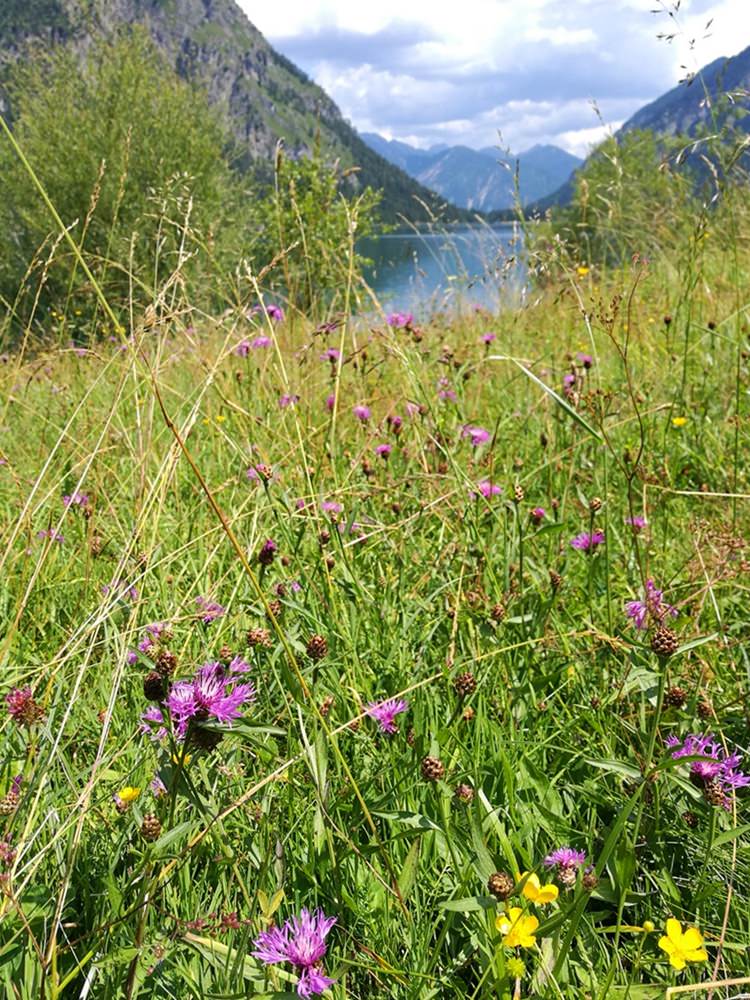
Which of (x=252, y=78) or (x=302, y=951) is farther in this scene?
(x=252, y=78)

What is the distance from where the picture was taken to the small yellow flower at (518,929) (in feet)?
2.42

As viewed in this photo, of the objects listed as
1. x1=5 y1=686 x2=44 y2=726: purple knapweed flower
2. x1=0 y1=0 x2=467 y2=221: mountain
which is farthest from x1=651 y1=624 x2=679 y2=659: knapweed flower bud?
x1=0 y1=0 x2=467 y2=221: mountain

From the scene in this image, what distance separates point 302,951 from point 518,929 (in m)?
0.22

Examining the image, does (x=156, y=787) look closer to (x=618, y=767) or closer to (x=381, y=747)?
(x=381, y=747)

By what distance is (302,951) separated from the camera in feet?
2.43

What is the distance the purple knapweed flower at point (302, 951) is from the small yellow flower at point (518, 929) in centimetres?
18

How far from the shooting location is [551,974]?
77 cm

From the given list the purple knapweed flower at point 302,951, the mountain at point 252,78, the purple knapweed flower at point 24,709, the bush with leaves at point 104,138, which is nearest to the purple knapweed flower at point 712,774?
the purple knapweed flower at point 302,951

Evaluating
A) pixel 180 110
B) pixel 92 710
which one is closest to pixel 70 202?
pixel 180 110

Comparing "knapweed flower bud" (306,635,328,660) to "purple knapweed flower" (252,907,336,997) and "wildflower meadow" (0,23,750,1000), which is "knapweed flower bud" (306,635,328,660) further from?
"purple knapweed flower" (252,907,336,997)

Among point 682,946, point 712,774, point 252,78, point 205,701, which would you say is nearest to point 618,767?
point 712,774

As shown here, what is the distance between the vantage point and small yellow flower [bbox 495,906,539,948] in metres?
0.74

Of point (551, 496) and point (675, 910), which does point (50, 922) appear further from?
point (551, 496)

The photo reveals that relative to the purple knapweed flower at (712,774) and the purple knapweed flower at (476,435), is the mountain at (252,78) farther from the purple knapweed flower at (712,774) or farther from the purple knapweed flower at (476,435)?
the purple knapweed flower at (712,774)
